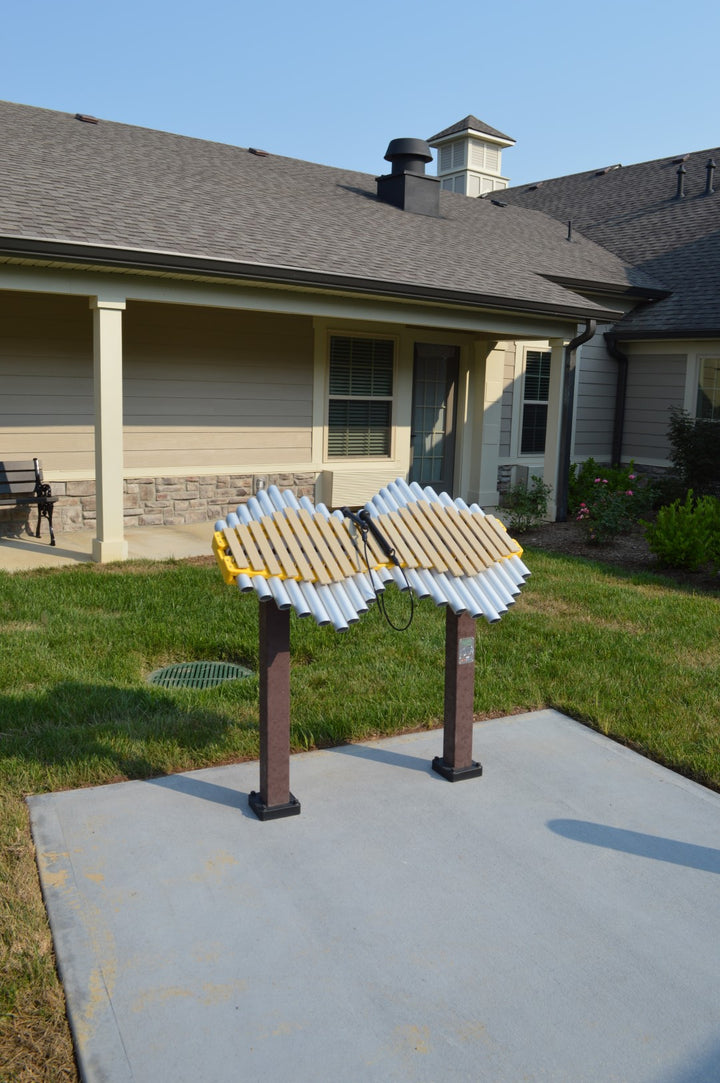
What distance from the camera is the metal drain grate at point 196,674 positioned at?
5.14 meters

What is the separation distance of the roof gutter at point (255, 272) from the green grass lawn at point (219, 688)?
262 centimetres

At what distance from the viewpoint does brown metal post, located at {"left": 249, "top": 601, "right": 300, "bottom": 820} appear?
3.40 metres

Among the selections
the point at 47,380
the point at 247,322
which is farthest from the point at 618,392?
the point at 47,380

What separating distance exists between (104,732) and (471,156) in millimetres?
18027

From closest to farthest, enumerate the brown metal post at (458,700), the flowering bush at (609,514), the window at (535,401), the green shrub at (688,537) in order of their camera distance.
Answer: the brown metal post at (458,700) < the green shrub at (688,537) < the flowering bush at (609,514) < the window at (535,401)

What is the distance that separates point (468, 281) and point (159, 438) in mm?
4014

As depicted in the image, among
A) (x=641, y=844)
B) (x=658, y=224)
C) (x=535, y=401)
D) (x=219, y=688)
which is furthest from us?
(x=658, y=224)

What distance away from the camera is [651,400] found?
44.1ft

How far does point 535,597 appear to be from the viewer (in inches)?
290

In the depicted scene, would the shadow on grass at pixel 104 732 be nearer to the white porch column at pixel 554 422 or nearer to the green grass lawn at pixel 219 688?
the green grass lawn at pixel 219 688

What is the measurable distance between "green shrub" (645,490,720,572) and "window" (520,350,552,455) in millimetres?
4283

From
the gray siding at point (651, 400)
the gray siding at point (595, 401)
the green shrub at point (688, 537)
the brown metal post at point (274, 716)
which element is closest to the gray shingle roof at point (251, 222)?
the gray siding at point (595, 401)

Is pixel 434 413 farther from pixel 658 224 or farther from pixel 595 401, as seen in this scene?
pixel 658 224

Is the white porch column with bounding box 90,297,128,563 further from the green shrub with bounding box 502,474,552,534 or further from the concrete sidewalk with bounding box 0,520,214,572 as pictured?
the green shrub with bounding box 502,474,552,534
